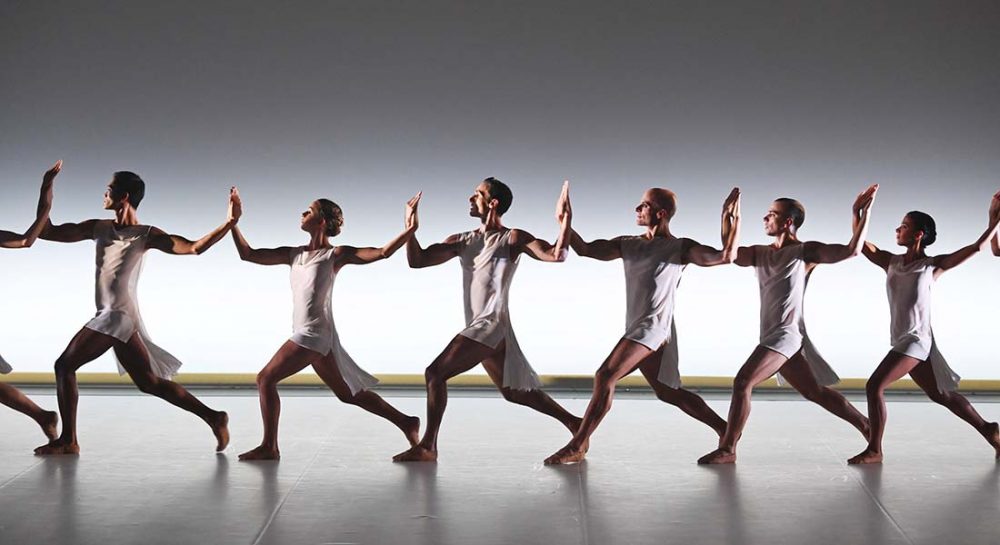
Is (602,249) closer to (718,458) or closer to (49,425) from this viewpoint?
(718,458)

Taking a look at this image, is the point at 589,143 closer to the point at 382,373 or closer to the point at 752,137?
the point at 752,137

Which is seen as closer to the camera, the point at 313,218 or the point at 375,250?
the point at 375,250

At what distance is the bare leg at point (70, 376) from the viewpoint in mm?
A: 5785

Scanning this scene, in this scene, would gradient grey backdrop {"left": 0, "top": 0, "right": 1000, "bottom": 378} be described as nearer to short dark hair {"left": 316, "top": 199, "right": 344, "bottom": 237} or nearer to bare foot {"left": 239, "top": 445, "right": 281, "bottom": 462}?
short dark hair {"left": 316, "top": 199, "right": 344, "bottom": 237}

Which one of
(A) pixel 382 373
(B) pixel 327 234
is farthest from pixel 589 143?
(B) pixel 327 234

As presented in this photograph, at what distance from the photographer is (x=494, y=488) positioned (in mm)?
5098

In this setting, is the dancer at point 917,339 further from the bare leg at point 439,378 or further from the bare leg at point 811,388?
the bare leg at point 439,378

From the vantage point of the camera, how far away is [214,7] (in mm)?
9445

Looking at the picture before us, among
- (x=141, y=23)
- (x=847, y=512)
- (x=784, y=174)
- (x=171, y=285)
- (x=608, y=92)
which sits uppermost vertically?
(x=141, y=23)

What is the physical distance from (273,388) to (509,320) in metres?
1.20

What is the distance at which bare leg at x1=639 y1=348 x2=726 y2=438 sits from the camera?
19.5 ft

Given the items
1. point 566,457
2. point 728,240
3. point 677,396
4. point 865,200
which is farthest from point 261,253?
point 865,200

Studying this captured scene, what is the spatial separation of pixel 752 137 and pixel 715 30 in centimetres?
89

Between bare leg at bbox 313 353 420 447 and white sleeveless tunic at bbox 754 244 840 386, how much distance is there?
181cm
